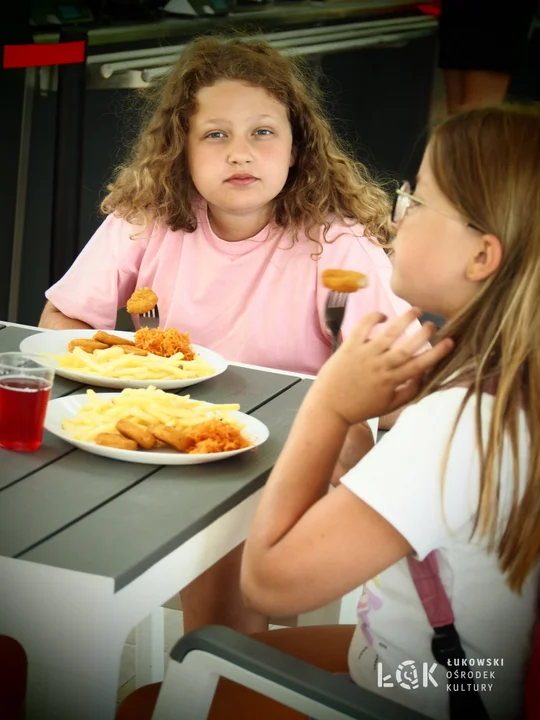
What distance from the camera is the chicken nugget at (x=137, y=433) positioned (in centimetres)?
136

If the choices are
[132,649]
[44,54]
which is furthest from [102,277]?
[44,54]

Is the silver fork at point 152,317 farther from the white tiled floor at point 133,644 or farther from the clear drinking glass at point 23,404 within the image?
the clear drinking glass at point 23,404

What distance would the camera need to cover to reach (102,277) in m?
2.47

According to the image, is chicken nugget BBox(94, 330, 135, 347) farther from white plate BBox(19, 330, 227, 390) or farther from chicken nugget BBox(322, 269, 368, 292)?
chicken nugget BBox(322, 269, 368, 292)

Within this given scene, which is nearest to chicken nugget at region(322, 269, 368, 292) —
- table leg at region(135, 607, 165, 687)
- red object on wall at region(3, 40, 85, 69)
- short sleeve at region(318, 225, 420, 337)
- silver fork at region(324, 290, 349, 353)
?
Answer: silver fork at region(324, 290, 349, 353)

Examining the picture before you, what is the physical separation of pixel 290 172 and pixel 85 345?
0.84m

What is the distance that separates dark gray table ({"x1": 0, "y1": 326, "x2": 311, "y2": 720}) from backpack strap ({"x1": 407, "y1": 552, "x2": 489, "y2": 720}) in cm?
26

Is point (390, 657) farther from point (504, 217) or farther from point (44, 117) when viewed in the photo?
point (44, 117)

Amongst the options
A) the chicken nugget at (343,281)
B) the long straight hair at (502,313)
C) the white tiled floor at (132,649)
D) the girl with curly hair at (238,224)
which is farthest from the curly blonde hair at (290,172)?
the long straight hair at (502,313)

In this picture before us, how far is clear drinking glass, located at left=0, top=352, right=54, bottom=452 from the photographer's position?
53.0 inches

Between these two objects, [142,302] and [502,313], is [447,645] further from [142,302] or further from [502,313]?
[142,302]

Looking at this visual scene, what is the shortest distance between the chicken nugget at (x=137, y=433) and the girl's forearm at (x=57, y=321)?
1066 mm

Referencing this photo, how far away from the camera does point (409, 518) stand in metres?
1.03

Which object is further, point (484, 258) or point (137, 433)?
point (137, 433)
